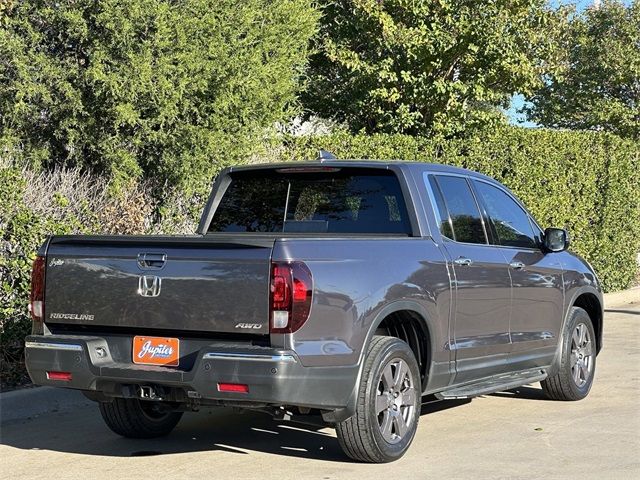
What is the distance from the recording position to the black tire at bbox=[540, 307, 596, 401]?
9.11 m

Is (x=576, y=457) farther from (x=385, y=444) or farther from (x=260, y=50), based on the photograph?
(x=260, y=50)

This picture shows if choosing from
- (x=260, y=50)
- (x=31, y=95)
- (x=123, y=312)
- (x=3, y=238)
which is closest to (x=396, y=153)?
(x=260, y=50)

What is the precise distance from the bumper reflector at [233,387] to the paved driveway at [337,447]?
69cm

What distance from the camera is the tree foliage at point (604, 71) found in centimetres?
2545

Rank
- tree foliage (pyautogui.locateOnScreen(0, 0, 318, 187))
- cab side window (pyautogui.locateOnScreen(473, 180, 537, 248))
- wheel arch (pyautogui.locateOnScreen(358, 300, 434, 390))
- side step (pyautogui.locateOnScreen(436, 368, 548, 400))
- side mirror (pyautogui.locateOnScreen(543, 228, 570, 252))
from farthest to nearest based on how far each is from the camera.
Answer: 1. tree foliage (pyautogui.locateOnScreen(0, 0, 318, 187))
2. side mirror (pyautogui.locateOnScreen(543, 228, 570, 252))
3. cab side window (pyautogui.locateOnScreen(473, 180, 537, 248))
4. side step (pyautogui.locateOnScreen(436, 368, 548, 400))
5. wheel arch (pyautogui.locateOnScreen(358, 300, 434, 390))

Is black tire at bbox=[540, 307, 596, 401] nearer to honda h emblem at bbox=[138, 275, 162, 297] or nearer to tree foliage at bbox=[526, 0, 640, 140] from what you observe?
honda h emblem at bbox=[138, 275, 162, 297]

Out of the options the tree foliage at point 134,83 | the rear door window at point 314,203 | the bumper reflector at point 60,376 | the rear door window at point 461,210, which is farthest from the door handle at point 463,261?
the tree foliage at point 134,83

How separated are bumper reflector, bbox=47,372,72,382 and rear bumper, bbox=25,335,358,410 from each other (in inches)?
0.8

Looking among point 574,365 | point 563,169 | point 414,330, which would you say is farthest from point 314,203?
point 563,169

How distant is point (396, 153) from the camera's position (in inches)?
570

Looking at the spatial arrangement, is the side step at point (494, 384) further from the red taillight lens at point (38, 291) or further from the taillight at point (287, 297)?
the red taillight lens at point (38, 291)

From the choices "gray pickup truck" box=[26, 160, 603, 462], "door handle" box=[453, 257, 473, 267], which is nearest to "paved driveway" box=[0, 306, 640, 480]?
"gray pickup truck" box=[26, 160, 603, 462]

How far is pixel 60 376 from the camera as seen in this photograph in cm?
670

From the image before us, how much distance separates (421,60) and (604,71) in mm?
10314
